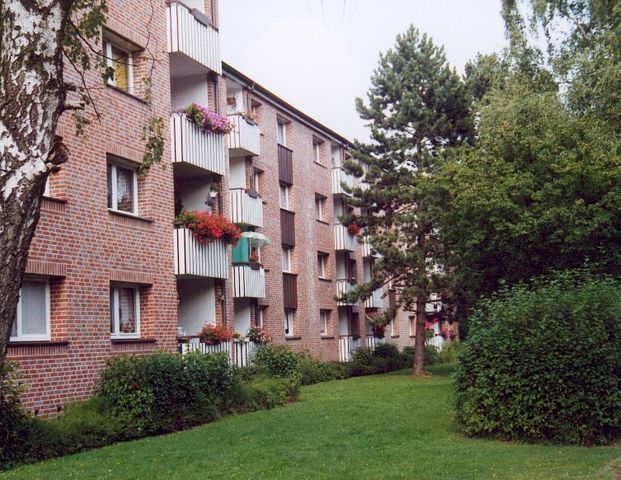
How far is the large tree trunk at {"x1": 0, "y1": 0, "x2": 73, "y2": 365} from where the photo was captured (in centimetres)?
484

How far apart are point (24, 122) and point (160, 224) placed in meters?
14.2

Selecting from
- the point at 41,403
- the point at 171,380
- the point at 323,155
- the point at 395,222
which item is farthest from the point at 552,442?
the point at 323,155

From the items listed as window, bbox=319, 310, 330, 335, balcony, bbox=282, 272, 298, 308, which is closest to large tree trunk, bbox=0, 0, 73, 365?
balcony, bbox=282, 272, 298, 308

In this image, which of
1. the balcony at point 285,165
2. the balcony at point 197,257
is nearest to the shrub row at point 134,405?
the balcony at point 197,257

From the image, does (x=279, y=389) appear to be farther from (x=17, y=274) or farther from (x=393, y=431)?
(x=17, y=274)

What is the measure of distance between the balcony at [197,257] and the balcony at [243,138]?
501 cm

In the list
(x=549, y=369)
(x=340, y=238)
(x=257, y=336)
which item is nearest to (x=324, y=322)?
(x=340, y=238)

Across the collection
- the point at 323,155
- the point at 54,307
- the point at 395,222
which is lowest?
the point at 54,307

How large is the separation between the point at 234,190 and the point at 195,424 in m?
10.0

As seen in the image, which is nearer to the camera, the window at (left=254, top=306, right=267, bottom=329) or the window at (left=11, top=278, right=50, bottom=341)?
the window at (left=11, top=278, right=50, bottom=341)

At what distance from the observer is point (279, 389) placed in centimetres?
2052

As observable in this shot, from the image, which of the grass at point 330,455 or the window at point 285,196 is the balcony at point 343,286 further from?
the grass at point 330,455

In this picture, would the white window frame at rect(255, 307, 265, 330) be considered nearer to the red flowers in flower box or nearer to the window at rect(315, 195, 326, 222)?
the red flowers in flower box

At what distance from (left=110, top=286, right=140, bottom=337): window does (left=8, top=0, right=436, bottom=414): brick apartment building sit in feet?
0.11
